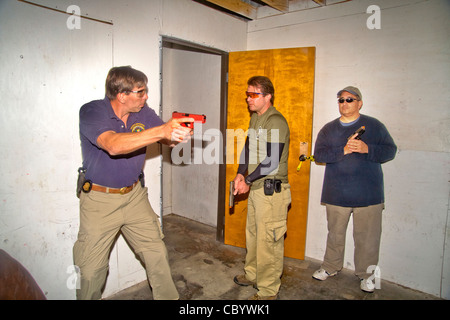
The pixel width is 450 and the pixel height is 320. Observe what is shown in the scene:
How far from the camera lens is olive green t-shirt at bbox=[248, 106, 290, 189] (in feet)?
8.27

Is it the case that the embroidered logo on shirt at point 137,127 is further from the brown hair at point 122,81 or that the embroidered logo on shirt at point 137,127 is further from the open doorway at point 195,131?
the open doorway at point 195,131

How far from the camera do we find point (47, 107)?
6.87ft

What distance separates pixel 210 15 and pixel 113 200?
94.7 inches

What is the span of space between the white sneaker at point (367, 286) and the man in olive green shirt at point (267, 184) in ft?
3.00

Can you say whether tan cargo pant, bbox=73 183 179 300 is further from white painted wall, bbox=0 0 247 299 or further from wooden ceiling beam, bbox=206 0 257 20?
wooden ceiling beam, bbox=206 0 257 20

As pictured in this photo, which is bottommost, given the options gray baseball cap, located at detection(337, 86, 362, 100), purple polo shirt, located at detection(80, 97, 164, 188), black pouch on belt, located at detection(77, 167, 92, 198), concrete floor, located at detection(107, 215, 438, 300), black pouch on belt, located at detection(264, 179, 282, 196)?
concrete floor, located at detection(107, 215, 438, 300)

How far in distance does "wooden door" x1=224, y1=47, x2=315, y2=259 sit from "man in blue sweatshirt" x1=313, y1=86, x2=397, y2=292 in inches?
14.8

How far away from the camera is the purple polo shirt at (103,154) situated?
1.95 m

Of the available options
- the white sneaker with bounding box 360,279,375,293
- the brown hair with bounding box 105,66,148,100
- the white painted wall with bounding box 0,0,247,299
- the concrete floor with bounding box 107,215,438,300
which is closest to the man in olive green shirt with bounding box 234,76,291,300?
the concrete floor with bounding box 107,215,438,300

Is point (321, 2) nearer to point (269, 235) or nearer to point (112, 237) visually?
point (269, 235)

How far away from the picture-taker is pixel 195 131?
447cm

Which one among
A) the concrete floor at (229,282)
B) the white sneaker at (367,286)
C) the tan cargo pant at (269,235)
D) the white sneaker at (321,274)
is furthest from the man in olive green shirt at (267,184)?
the white sneaker at (367,286)

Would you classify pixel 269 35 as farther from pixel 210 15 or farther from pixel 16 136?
pixel 16 136

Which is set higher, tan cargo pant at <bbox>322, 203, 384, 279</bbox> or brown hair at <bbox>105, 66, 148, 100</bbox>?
brown hair at <bbox>105, 66, 148, 100</bbox>
